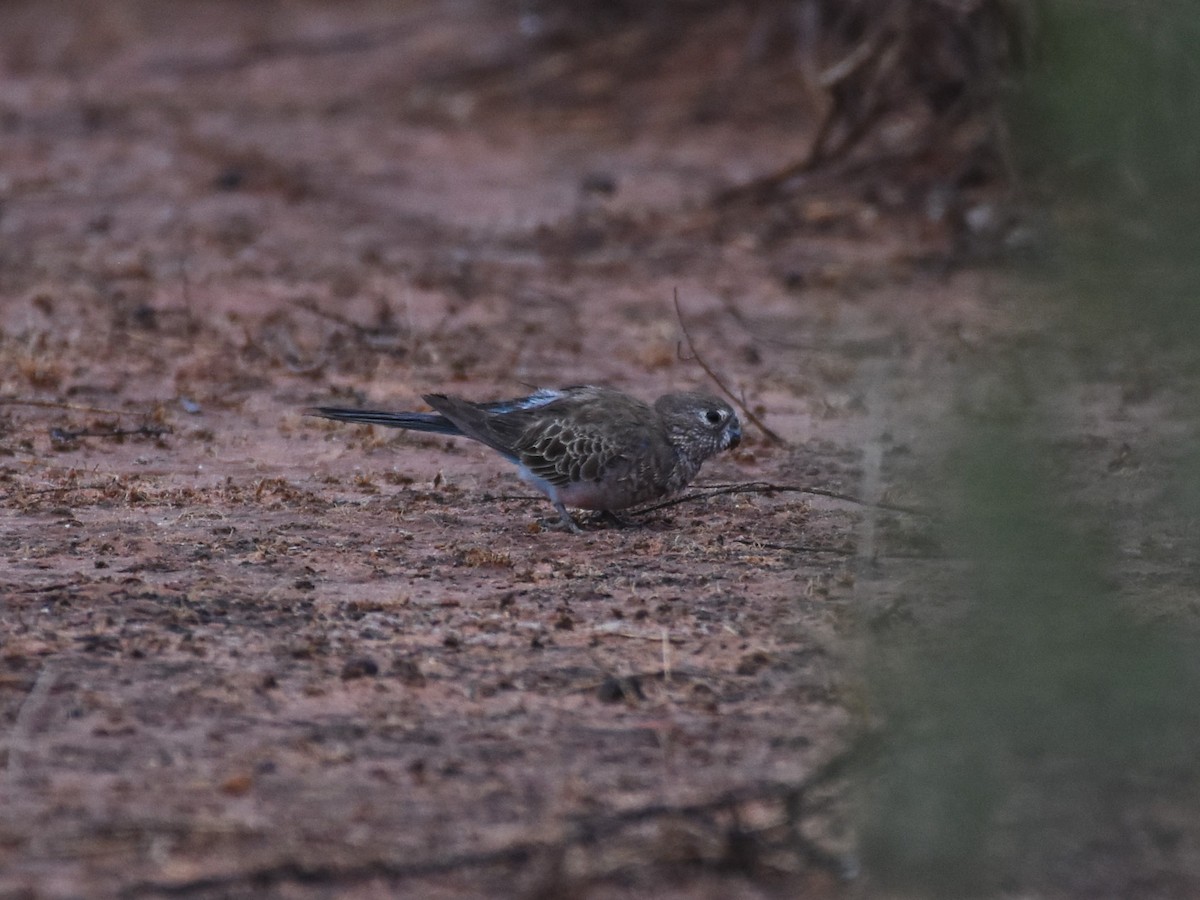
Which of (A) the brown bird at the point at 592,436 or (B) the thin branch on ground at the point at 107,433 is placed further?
(B) the thin branch on ground at the point at 107,433

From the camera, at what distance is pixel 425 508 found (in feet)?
19.9

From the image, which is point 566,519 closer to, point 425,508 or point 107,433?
point 425,508

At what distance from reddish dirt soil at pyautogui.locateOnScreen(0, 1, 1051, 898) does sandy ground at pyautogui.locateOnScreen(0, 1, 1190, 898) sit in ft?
0.05

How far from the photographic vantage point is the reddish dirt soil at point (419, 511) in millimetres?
3611

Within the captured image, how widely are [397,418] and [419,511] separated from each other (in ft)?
1.15

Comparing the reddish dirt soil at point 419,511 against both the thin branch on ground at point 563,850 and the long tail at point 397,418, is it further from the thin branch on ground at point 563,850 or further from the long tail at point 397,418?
the long tail at point 397,418

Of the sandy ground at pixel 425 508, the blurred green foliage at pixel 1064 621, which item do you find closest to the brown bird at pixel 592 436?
the sandy ground at pixel 425 508

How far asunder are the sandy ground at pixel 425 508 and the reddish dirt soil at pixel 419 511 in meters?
0.02

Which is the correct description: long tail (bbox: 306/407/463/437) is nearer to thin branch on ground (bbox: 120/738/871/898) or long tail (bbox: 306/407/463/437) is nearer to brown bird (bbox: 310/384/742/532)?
brown bird (bbox: 310/384/742/532)

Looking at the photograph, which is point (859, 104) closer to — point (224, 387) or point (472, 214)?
point (472, 214)

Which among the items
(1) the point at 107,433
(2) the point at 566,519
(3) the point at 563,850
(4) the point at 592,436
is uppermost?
(4) the point at 592,436

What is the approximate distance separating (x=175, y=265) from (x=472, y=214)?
92.1 inches

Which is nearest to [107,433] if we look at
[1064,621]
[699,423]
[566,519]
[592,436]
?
[566,519]

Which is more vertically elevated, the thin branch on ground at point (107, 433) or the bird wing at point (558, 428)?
the bird wing at point (558, 428)
